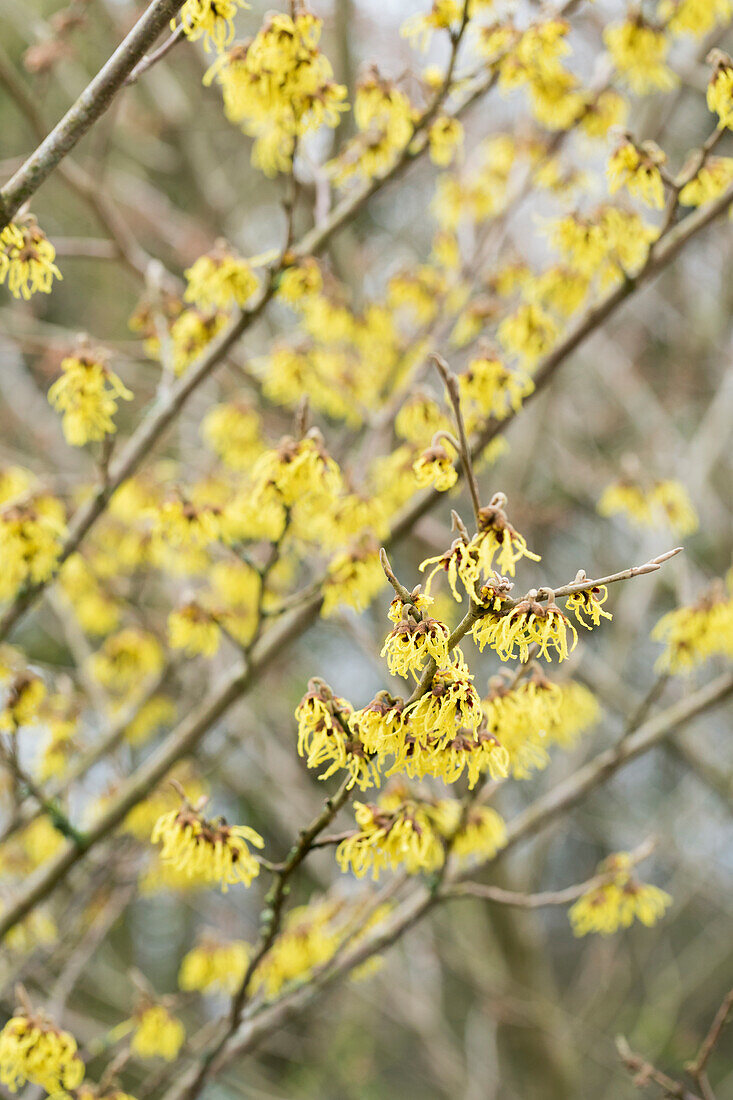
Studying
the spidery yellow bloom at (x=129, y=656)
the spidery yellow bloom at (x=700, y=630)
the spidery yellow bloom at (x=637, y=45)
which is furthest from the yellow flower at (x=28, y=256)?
the spidery yellow bloom at (x=637, y=45)

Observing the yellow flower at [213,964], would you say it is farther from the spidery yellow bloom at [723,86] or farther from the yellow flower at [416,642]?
the spidery yellow bloom at [723,86]

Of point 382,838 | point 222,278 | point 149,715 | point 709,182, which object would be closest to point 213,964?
point 149,715

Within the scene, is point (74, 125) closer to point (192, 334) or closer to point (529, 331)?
point (192, 334)

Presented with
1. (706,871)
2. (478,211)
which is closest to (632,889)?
(478,211)

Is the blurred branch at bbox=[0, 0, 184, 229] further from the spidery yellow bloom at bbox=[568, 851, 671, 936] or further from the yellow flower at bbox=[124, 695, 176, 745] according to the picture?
the spidery yellow bloom at bbox=[568, 851, 671, 936]

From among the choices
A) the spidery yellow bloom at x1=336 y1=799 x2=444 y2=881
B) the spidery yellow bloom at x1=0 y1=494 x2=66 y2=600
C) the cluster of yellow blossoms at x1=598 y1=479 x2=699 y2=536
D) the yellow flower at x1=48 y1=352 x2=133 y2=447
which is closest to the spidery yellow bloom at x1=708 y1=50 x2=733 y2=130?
the cluster of yellow blossoms at x1=598 y1=479 x2=699 y2=536
